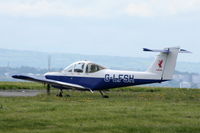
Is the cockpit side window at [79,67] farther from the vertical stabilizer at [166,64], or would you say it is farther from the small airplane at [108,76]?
the vertical stabilizer at [166,64]

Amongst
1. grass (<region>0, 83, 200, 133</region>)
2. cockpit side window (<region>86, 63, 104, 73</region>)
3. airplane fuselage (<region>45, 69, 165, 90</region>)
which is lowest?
grass (<region>0, 83, 200, 133</region>)

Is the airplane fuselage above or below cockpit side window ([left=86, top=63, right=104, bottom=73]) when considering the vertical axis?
below

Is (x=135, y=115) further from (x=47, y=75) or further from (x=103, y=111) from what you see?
(x=47, y=75)

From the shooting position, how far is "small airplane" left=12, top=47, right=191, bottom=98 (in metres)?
35.2

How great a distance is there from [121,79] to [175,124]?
49.6ft

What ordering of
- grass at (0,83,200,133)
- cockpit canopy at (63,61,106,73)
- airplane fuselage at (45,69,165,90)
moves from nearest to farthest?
grass at (0,83,200,133), airplane fuselage at (45,69,165,90), cockpit canopy at (63,61,106,73)

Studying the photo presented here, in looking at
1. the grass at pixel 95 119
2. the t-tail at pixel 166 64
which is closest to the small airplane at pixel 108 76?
the t-tail at pixel 166 64

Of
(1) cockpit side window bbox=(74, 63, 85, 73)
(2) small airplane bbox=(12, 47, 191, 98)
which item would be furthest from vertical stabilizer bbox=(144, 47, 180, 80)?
(1) cockpit side window bbox=(74, 63, 85, 73)

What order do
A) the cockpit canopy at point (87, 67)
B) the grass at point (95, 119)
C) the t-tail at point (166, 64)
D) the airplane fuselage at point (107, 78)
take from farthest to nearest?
the cockpit canopy at point (87, 67), the airplane fuselage at point (107, 78), the t-tail at point (166, 64), the grass at point (95, 119)

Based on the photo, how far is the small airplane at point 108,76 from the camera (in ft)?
115

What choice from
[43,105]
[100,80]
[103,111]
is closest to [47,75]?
[100,80]

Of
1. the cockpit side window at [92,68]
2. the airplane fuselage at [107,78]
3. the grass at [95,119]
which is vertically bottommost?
the grass at [95,119]

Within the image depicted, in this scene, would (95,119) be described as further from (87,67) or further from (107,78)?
(87,67)

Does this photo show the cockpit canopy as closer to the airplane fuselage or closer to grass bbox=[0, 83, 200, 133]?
the airplane fuselage
